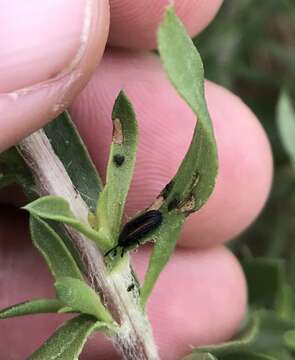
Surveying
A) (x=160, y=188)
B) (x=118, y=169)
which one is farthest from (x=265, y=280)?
(x=118, y=169)

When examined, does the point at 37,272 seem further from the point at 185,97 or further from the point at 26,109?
the point at 185,97

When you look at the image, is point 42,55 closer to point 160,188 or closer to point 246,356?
point 160,188

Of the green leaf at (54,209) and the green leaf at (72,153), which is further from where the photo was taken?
the green leaf at (72,153)

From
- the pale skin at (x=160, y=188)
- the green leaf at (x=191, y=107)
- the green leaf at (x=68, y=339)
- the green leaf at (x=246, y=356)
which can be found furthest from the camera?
the pale skin at (x=160, y=188)

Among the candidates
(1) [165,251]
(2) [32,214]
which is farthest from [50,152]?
(1) [165,251]

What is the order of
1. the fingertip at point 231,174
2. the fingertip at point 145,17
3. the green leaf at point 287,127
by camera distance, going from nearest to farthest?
the fingertip at point 145,17
the fingertip at point 231,174
the green leaf at point 287,127

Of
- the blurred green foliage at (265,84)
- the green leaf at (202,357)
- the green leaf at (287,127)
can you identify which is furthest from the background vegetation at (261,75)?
the green leaf at (202,357)

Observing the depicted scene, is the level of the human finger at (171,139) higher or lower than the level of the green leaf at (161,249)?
lower

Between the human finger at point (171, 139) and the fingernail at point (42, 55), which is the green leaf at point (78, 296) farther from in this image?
the human finger at point (171, 139)
